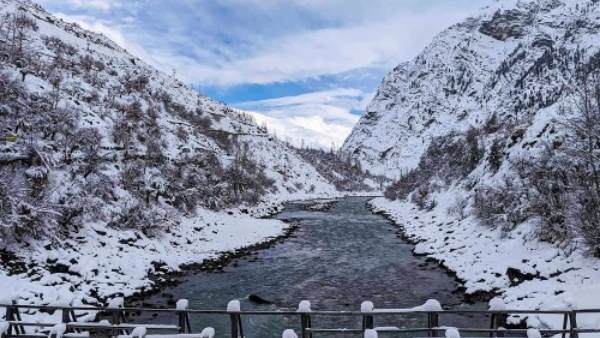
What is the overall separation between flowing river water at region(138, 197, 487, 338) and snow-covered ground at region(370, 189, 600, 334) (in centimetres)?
129

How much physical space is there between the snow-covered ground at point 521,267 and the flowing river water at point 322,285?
1294 mm

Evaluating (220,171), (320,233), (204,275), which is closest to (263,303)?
(204,275)

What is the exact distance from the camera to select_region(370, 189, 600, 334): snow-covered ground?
15.0 metres

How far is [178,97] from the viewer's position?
118 meters

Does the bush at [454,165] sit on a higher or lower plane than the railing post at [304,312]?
higher

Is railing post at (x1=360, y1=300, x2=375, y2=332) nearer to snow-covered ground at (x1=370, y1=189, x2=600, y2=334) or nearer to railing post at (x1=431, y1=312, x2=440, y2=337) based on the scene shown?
railing post at (x1=431, y1=312, x2=440, y2=337)

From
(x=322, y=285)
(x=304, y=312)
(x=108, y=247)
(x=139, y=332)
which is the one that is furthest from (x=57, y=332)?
(x=322, y=285)

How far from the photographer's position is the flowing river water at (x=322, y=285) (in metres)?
16.7

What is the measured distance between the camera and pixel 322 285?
22781 mm

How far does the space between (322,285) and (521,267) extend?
32.5 ft

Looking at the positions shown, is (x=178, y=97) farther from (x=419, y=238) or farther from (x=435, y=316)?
(x=435, y=316)

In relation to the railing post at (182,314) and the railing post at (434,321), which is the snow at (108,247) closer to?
the railing post at (182,314)

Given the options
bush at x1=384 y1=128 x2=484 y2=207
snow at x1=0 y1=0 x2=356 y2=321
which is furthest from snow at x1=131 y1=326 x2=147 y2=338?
bush at x1=384 y1=128 x2=484 y2=207

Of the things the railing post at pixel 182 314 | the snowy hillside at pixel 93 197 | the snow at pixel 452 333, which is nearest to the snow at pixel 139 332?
the railing post at pixel 182 314
